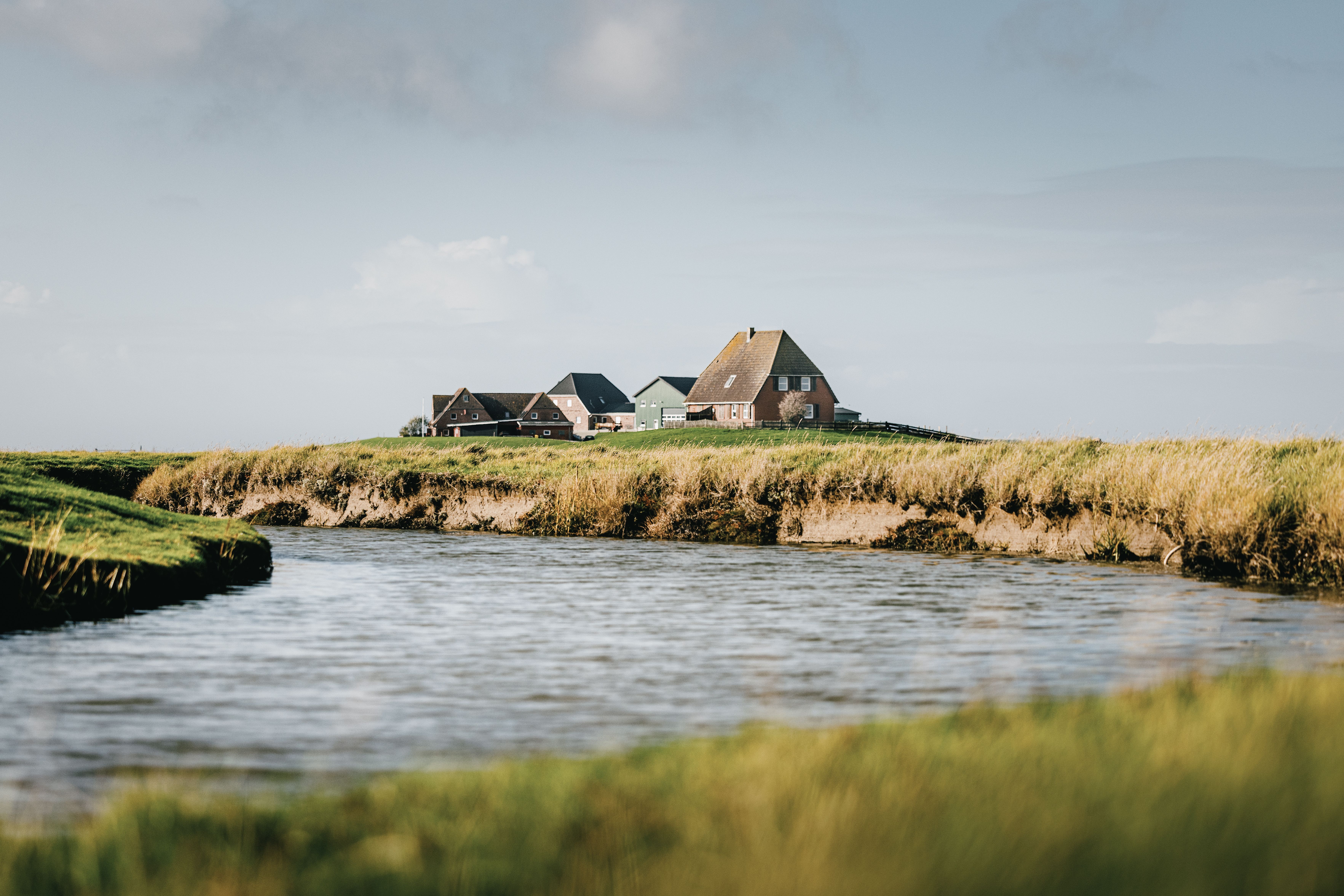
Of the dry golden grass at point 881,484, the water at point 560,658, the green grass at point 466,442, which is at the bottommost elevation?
the water at point 560,658

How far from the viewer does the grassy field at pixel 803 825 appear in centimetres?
423

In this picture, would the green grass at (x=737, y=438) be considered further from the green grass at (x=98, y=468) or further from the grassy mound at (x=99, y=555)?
the grassy mound at (x=99, y=555)

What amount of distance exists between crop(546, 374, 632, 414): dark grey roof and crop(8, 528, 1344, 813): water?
122 meters

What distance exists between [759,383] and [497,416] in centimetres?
5237

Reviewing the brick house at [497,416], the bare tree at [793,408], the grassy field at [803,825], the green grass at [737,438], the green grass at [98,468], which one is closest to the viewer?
the grassy field at [803,825]

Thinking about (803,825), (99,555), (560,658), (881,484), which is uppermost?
(881,484)

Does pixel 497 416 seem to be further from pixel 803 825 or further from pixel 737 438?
pixel 803 825

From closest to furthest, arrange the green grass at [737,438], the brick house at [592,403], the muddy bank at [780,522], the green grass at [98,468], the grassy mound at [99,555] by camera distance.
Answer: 1. the grassy mound at [99,555]
2. the muddy bank at [780,522]
3. the green grass at [98,468]
4. the green grass at [737,438]
5. the brick house at [592,403]

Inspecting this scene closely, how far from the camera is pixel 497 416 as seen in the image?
136875 mm

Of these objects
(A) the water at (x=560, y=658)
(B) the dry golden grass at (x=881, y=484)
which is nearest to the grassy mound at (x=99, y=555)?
(A) the water at (x=560, y=658)

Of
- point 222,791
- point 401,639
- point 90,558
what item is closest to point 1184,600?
point 401,639

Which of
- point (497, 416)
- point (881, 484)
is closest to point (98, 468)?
point (881, 484)

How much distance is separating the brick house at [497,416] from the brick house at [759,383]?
115 ft

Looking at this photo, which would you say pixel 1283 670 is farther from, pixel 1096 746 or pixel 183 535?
pixel 183 535
